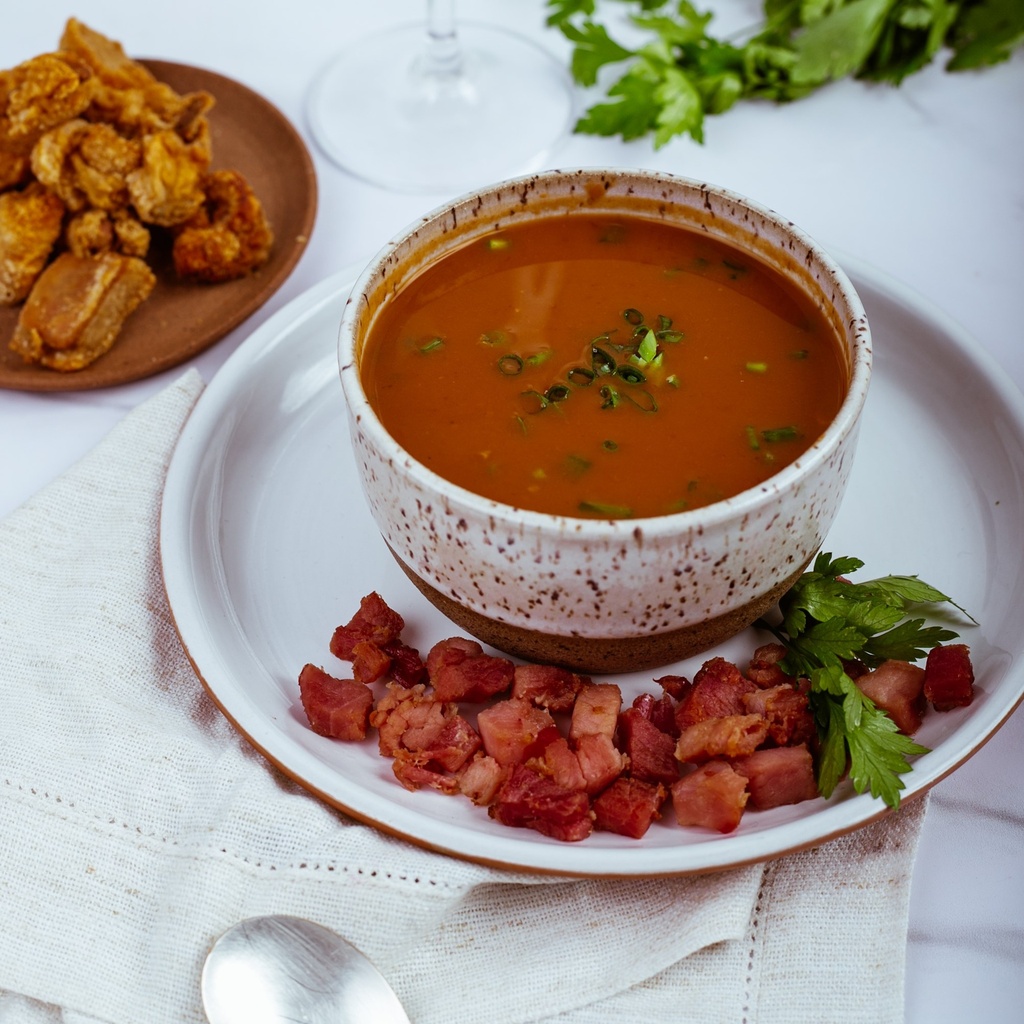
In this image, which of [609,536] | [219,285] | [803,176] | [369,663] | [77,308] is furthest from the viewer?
[803,176]

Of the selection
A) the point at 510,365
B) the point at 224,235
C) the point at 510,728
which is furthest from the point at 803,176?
the point at 510,728

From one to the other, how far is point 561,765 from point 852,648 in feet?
1.94

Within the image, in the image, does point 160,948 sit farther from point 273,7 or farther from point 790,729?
point 273,7

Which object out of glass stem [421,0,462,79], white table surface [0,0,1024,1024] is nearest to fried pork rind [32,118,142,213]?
white table surface [0,0,1024,1024]

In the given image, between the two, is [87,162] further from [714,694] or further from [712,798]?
[712,798]

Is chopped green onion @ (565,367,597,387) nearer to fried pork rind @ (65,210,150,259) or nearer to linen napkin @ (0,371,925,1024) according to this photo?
linen napkin @ (0,371,925,1024)

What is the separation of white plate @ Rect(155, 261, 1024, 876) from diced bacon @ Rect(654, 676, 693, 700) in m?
0.08

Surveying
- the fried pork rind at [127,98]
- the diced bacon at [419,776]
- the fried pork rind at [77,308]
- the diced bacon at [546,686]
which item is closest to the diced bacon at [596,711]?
the diced bacon at [546,686]

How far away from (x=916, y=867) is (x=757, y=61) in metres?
2.74

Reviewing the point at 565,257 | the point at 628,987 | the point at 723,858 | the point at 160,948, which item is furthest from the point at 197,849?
the point at 565,257

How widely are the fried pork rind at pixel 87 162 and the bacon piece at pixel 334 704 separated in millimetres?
1749

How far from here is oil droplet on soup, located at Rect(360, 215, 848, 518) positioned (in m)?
2.19

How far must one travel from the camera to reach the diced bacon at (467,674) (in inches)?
92.0

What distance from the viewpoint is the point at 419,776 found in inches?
87.6
